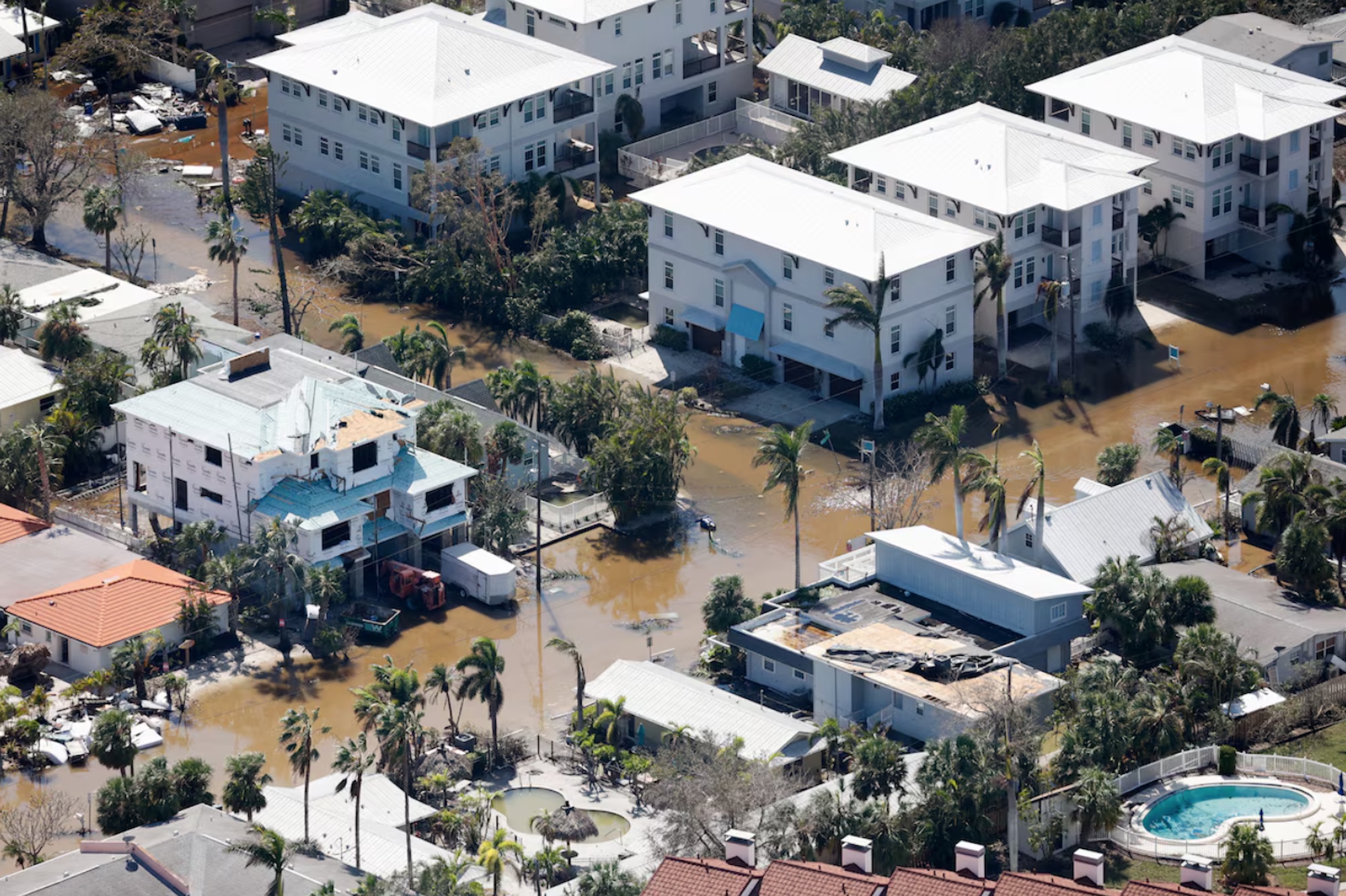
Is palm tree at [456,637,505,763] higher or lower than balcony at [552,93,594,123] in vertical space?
lower

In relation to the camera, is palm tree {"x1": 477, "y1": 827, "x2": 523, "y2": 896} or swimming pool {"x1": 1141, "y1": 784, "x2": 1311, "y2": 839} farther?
swimming pool {"x1": 1141, "y1": 784, "x2": 1311, "y2": 839}

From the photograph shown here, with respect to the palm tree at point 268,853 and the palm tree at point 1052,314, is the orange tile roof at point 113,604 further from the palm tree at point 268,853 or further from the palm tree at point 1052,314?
the palm tree at point 1052,314

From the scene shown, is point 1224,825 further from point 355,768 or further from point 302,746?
point 302,746

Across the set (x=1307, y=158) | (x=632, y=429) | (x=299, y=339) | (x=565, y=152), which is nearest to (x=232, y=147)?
(x=565, y=152)

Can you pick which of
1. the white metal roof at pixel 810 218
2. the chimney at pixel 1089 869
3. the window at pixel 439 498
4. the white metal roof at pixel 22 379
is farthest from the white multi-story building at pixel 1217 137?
the chimney at pixel 1089 869

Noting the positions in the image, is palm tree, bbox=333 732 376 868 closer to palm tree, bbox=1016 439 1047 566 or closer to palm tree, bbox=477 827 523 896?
palm tree, bbox=477 827 523 896

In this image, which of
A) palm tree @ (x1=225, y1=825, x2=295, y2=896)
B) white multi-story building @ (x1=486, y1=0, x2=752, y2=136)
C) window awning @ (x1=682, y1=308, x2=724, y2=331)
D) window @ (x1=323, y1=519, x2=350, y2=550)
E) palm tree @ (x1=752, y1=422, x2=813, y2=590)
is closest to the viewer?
palm tree @ (x1=225, y1=825, x2=295, y2=896)

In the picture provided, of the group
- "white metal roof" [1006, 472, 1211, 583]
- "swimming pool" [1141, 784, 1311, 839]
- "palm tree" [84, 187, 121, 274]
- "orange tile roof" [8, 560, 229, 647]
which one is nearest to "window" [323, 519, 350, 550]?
"orange tile roof" [8, 560, 229, 647]
